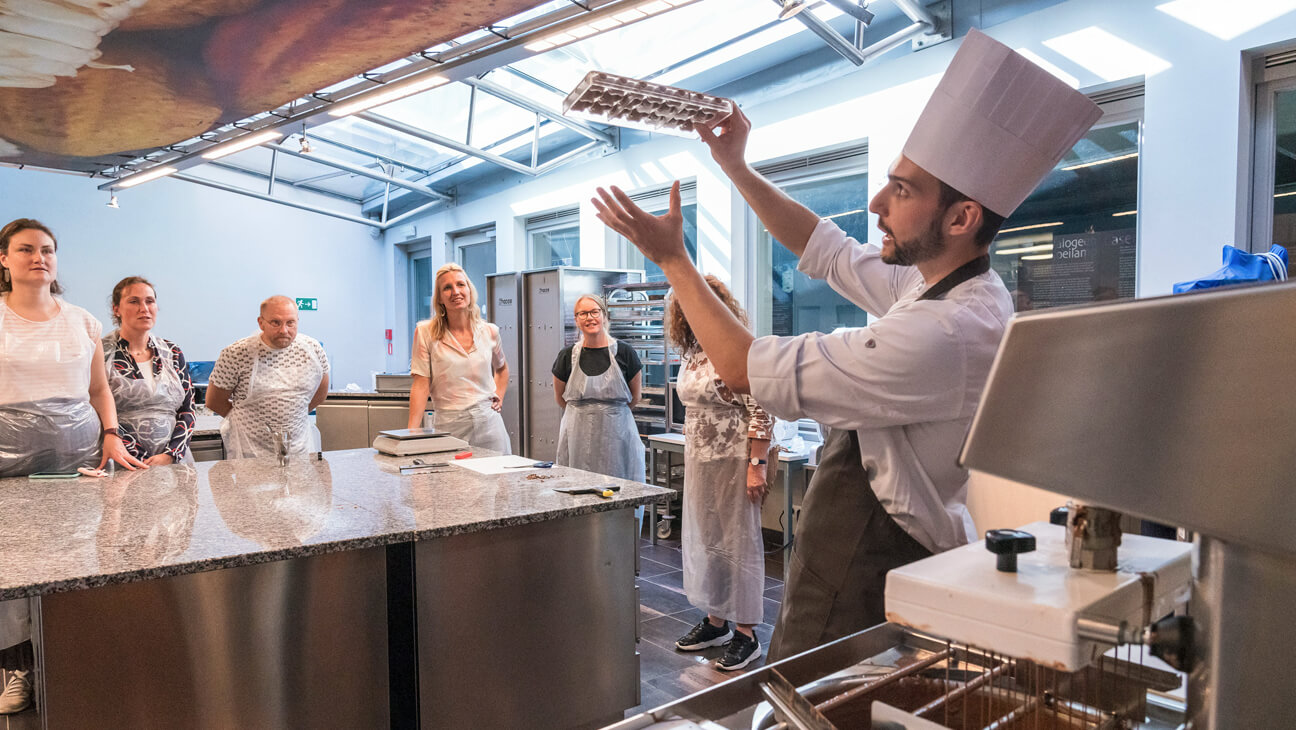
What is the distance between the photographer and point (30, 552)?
1675mm

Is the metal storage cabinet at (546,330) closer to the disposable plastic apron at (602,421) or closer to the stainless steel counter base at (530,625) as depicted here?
the disposable plastic apron at (602,421)

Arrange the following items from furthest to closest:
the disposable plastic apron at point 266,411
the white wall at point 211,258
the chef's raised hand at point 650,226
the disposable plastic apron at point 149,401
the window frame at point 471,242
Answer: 1. the window frame at point 471,242
2. the white wall at point 211,258
3. the disposable plastic apron at point 266,411
4. the disposable plastic apron at point 149,401
5. the chef's raised hand at point 650,226

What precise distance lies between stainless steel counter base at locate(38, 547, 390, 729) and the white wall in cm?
775

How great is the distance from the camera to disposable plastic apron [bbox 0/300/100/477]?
2.63 metres

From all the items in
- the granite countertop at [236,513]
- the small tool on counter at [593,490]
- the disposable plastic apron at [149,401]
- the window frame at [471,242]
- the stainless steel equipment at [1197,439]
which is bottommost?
the granite countertop at [236,513]

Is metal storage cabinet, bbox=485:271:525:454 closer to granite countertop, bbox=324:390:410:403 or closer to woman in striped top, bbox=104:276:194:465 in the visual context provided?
granite countertop, bbox=324:390:410:403

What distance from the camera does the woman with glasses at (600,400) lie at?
452 cm

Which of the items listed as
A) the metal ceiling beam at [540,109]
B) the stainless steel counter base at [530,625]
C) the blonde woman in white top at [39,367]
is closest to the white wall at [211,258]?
the metal ceiling beam at [540,109]

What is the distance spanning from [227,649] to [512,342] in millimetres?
5152

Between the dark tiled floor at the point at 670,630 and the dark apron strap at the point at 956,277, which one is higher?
the dark apron strap at the point at 956,277

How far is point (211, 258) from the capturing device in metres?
8.93

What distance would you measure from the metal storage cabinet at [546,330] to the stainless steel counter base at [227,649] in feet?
13.8

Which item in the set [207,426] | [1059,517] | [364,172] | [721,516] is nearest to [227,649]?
[1059,517]

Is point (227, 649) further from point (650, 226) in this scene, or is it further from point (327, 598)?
point (650, 226)
